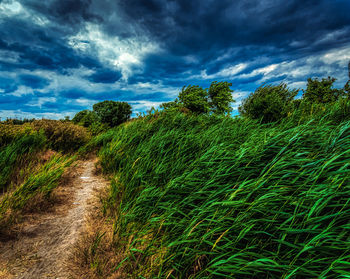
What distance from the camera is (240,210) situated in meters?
1.65

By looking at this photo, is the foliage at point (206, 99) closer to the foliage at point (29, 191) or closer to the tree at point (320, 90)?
the tree at point (320, 90)

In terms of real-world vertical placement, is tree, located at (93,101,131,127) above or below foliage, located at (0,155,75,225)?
above

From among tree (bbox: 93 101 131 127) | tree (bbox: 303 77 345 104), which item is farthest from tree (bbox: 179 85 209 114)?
Answer: tree (bbox: 303 77 345 104)

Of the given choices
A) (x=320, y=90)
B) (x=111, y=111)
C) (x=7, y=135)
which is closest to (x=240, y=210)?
(x=7, y=135)

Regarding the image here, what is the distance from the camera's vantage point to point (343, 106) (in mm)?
4574

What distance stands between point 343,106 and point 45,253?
7.15 m

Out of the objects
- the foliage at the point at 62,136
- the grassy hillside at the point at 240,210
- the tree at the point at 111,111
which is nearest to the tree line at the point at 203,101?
the tree at the point at 111,111

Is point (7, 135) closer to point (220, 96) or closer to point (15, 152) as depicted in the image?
point (15, 152)

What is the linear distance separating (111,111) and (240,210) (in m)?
19.4

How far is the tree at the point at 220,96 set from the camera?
2956 cm

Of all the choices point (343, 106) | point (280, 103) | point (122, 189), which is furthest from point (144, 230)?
point (280, 103)

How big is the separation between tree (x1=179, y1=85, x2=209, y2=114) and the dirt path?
23715 mm

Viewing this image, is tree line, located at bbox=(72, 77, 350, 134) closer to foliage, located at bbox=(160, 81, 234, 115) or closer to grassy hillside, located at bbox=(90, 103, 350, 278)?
foliage, located at bbox=(160, 81, 234, 115)

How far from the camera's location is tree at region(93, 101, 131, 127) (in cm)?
1892
